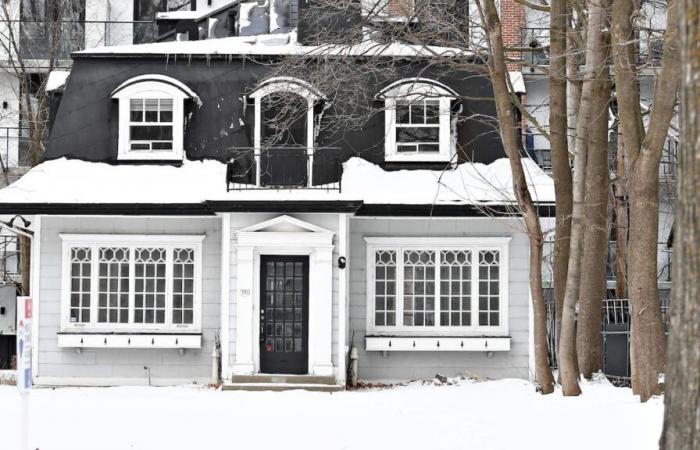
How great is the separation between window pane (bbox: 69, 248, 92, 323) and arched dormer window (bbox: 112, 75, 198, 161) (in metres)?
2.00

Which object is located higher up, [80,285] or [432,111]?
[432,111]

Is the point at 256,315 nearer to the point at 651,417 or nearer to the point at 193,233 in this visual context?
the point at 193,233

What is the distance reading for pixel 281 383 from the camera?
56.4 feet

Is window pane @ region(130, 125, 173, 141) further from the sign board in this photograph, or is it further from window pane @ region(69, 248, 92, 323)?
the sign board

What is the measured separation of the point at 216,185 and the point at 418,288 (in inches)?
168

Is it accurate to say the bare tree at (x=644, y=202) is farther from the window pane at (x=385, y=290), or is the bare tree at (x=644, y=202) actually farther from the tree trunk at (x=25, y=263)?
the tree trunk at (x=25, y=263)

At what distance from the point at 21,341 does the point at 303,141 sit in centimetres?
1034

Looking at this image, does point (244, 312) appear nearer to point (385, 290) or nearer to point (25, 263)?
point (385, 290)

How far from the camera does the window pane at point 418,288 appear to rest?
1873 centimetres

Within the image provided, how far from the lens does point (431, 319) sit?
1870 centimetres

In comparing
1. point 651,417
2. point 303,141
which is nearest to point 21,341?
point 651,417

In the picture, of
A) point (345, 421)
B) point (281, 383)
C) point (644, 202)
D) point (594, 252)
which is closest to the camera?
point (644, 202)

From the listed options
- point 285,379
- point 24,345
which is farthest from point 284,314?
point 24,345

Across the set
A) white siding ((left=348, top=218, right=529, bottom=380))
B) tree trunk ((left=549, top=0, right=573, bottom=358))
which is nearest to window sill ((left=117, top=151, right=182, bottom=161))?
white siding ((left=348, top=218, right=529, bottom=380))
